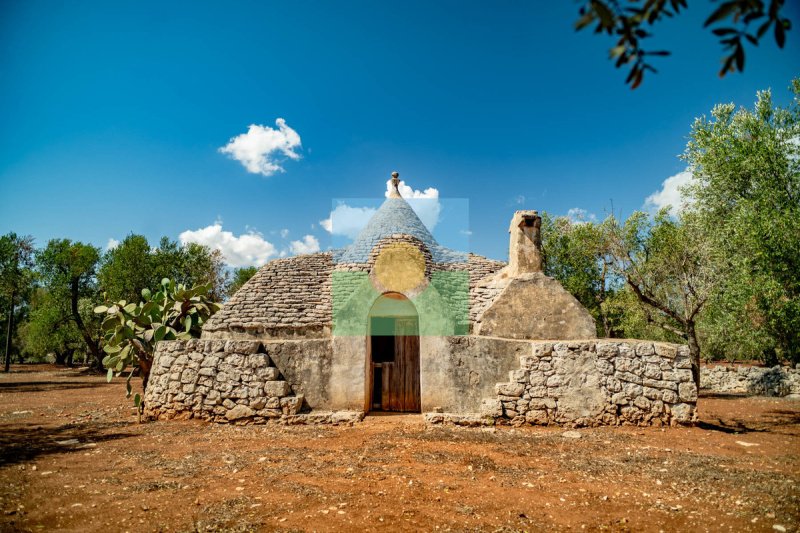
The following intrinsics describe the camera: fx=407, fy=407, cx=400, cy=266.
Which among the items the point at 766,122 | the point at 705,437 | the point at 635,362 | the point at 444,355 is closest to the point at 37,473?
the point at 444,355

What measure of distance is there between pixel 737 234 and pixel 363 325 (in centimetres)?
893

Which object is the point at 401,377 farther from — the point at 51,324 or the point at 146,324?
the point at 51,324

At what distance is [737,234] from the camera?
9445mm

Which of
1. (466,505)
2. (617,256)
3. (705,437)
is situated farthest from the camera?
(617,256)

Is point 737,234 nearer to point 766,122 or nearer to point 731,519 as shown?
point 766,122

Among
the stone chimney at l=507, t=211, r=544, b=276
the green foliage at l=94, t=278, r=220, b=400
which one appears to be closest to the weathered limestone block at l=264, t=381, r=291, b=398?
the green foliage at l=94, t=278, r=220, b=400

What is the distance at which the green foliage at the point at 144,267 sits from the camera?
22609 millimetres

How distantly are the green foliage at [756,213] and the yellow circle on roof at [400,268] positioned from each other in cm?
748

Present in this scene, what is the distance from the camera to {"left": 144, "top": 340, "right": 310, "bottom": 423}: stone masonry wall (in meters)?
8.81

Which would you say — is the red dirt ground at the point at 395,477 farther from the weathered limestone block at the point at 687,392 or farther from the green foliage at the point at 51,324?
the green foliage at the point at 51,324

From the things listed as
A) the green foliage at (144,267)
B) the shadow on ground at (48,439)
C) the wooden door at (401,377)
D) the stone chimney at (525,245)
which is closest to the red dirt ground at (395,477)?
the shadow on ground at (48,439)

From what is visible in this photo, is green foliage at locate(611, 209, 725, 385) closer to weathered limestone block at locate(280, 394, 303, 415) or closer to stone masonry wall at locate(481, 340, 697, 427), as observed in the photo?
stone masonry wall at locate(481, 340, 697, 427)

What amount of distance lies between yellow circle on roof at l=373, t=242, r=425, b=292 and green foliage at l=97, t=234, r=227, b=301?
637 inches

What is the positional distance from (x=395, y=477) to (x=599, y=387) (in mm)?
5032
